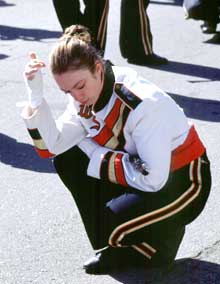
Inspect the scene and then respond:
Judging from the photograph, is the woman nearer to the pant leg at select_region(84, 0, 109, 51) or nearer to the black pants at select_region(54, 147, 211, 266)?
the black pants at select_region(54, 147, 211, 266)

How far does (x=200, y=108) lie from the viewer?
5641 millimetres

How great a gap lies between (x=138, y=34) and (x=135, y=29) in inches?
1.9

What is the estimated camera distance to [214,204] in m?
4.14

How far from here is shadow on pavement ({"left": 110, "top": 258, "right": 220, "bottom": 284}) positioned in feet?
11.2

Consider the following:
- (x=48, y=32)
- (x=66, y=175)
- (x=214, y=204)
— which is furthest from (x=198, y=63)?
(x=66, y=175)

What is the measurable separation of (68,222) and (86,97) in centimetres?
94

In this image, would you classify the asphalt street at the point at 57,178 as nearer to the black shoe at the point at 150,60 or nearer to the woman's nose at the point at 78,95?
the black shoe at the point at 150,60

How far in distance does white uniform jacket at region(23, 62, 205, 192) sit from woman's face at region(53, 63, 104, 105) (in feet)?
0.15

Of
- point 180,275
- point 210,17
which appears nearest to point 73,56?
point 180,275

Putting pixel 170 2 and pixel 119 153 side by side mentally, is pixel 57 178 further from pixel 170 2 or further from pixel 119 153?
pixel 170 2

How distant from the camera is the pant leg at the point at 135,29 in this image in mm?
6691

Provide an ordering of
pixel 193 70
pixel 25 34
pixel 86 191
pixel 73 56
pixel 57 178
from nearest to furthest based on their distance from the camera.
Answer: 1. pixel 73 56
2. pixel 86 191
3. pixel 57 178
4. pixel 193 70
5. pixel 25 34

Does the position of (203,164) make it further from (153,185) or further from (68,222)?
(68,222)

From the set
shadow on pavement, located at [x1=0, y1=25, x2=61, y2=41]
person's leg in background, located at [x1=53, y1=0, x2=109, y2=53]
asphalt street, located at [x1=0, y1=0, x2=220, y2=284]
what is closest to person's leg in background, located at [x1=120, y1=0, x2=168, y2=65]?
asphalt street, located at [x1=0, y1=0, x2=220, y2=284]
